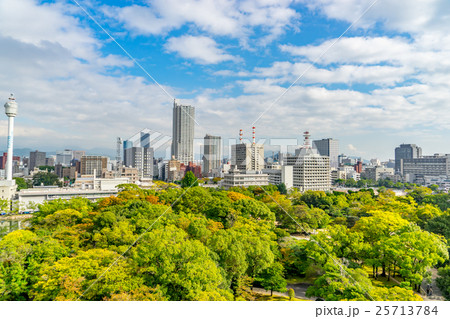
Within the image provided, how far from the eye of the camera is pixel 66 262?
→ 479 centimetres

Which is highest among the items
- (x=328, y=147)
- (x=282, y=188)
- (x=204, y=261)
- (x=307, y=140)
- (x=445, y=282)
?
(x=307, y=140)

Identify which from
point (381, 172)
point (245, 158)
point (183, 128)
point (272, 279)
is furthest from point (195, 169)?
point (381, 172)

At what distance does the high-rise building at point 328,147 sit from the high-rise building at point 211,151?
2.29 m

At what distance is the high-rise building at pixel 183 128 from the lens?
15.7ft

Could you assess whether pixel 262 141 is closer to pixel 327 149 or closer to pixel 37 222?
pixel 327 149

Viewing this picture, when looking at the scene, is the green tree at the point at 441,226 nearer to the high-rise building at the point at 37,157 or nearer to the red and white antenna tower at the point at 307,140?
the red and white antenna tower at the point at 307,140

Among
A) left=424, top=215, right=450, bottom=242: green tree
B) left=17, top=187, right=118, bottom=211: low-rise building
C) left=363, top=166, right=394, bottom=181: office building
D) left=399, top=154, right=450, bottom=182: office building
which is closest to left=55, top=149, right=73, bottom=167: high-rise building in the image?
left=399, top=154, right=450, bottom=182: office building

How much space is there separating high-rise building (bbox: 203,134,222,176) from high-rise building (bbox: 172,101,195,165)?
0.42m

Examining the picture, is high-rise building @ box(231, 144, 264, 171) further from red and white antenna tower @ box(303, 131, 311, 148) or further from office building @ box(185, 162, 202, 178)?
red and white antenna tower @ box(303, 131, 311, 148)

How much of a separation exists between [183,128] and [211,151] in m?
1.40

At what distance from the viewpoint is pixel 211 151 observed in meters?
6.35

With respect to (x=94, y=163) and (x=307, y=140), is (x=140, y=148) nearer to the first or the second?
(x=307, y=140)
